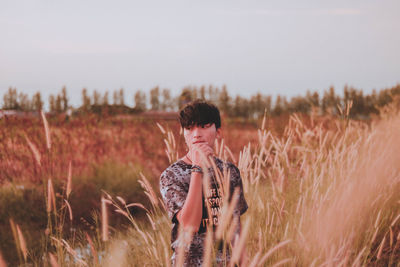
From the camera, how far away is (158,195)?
5.64 m

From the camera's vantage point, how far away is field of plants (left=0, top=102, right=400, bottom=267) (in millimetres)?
2020

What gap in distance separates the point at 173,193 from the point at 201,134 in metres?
0.31

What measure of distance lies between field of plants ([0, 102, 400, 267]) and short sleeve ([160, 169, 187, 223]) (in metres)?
0.10

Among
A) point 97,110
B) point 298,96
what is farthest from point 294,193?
point 298,96

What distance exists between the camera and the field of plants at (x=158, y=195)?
202cm

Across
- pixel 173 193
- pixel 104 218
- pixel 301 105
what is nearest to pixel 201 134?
pixel 173 193

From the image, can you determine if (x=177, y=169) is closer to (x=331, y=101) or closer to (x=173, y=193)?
(x=173, y=193)

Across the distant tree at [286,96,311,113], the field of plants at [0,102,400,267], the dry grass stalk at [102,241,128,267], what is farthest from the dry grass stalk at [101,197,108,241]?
the distant tree at [286,96,311,113]

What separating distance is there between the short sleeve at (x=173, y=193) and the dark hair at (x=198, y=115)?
0.26 metres

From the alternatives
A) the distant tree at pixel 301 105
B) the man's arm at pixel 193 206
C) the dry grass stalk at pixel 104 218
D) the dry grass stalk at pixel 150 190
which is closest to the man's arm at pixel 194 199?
the man's arm at pixel 193 206

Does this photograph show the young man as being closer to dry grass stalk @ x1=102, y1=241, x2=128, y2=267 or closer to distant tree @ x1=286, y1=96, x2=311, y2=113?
dry grass stalk @ x1=102, y1=241, x2=128, y2=267

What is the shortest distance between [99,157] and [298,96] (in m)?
33.8

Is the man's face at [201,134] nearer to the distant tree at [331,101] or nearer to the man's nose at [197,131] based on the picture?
the man's nose at [197,131]

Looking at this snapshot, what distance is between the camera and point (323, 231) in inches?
91.4
